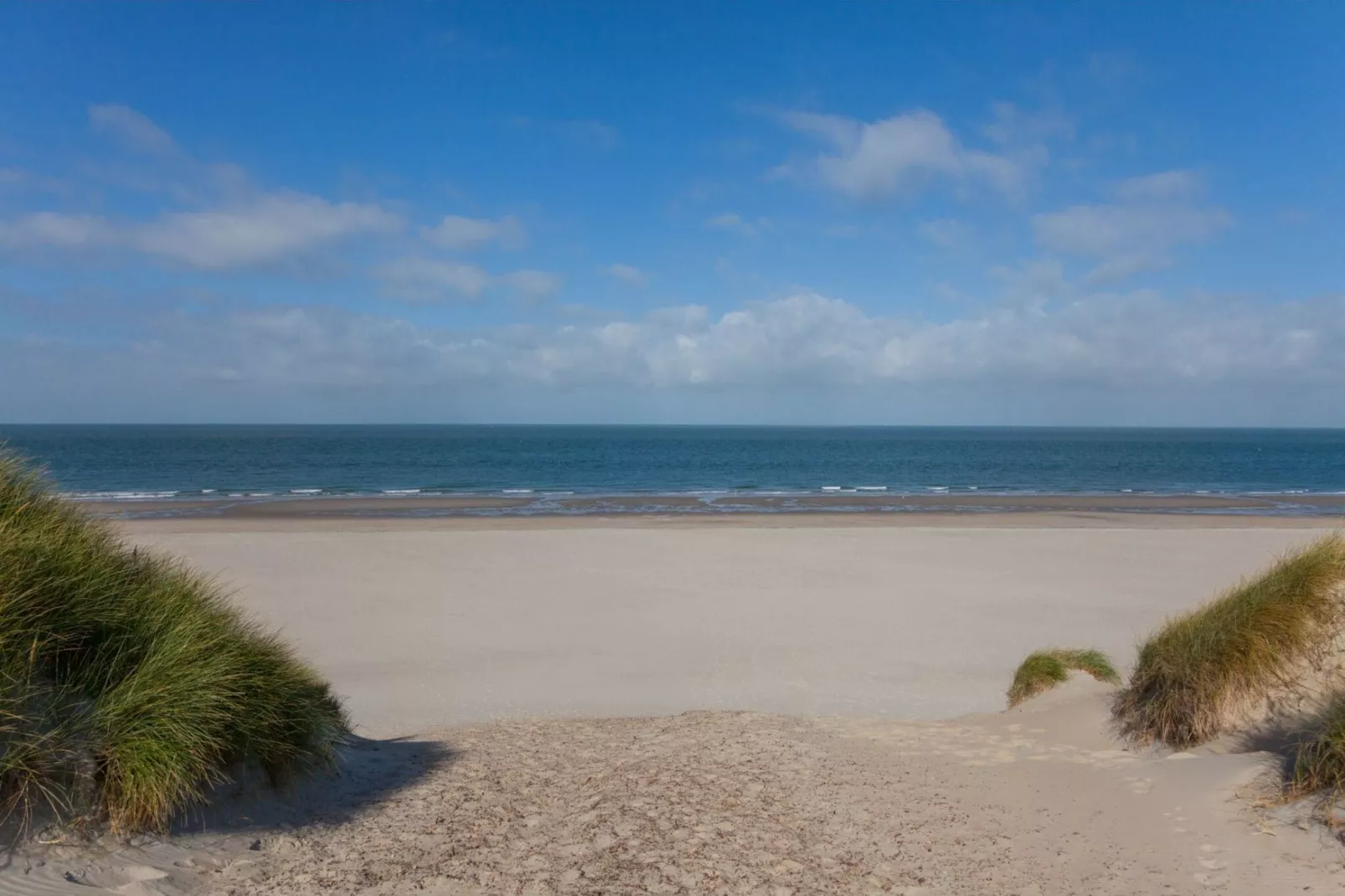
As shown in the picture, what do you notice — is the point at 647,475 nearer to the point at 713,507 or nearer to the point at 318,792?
the point at 713,507

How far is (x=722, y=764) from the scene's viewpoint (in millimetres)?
6730

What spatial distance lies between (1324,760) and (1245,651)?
5.65ft

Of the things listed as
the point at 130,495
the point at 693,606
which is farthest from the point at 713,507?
the point at 130,495

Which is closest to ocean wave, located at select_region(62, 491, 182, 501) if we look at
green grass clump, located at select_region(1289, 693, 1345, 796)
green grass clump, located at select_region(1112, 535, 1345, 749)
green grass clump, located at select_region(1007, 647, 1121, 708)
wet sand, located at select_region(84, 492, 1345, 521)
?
wet sand, located at select_region(84, 492, 1345, 521)

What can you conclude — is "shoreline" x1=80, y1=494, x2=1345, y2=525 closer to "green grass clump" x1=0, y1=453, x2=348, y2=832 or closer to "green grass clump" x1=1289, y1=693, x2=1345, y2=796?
"green grass clump" x1=1289, y1=693, x2=1345, y2=796

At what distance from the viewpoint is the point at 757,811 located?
5684mm

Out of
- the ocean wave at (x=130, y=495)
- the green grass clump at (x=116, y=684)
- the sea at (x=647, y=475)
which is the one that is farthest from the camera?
the sea at (x=647, y=475)

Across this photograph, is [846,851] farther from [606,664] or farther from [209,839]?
[606,664]

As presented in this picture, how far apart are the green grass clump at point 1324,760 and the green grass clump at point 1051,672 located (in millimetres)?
3565

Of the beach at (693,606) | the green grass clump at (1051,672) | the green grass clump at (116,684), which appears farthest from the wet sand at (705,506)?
the green grass clump at (116,684)

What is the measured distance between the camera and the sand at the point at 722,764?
4570 mm

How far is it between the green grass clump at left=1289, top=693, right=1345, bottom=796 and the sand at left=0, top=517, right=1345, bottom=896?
0.25 metres

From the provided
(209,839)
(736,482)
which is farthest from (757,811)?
(736,482)

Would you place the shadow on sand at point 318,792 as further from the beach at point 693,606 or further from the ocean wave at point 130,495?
the ocean wave at point 130,495
